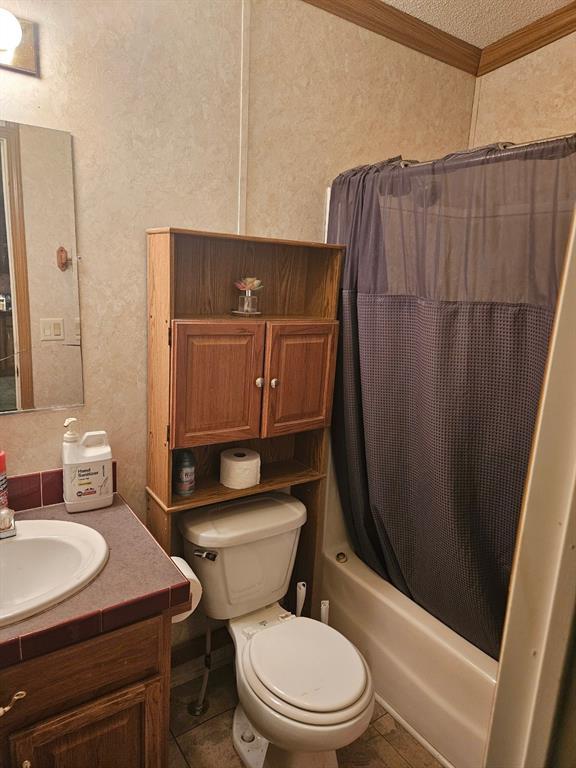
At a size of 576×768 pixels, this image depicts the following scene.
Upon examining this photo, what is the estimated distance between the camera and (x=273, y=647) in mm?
1510

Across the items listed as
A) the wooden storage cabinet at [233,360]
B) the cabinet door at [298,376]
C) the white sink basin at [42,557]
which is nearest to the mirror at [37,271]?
the wooden storage cabinet at [233,360]

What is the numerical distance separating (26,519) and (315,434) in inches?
38.9

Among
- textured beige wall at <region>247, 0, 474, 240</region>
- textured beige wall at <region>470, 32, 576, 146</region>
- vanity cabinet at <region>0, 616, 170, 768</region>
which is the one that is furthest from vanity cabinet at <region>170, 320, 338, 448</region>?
textured beige wall at <region>470, 32, 576, 146</region>

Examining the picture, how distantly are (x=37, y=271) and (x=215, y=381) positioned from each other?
22.6 inches

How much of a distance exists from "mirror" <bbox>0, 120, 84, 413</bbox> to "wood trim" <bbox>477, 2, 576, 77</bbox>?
1.79 m

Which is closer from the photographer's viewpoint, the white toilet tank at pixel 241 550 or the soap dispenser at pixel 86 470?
the soap dispenser at pixel 86 470

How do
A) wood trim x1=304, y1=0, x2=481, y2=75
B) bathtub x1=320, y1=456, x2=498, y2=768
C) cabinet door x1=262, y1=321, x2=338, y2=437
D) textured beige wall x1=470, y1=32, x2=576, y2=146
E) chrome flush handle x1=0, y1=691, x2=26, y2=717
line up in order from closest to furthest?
chrome flush handle x1=0, y1=691, x2=26, y2=717 < bathtub x1=320, y1=456, x2=498, y2=768 < cabinet door x1=262, y1=321, x2=338, y2=437 < wood trim x1=304, y1=0, x2=481, y2=75 < textured beige wall x1=470, y1=32, x2=576, y2=146

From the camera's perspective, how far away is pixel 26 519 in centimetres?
139

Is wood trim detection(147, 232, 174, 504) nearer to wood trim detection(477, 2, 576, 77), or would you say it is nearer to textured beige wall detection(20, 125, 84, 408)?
textured beige wall detection(20, 125, 84, 408)

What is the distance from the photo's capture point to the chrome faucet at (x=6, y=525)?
1.27 metres

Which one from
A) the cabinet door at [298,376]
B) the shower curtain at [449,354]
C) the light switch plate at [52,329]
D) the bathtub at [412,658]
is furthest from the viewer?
the cabinet door at [298,376]

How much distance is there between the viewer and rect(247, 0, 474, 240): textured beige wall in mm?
1667

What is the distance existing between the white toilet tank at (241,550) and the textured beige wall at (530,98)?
5.76ft

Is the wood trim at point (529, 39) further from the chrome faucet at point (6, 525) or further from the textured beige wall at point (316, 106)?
the chrome faucet at point (6, 525)
